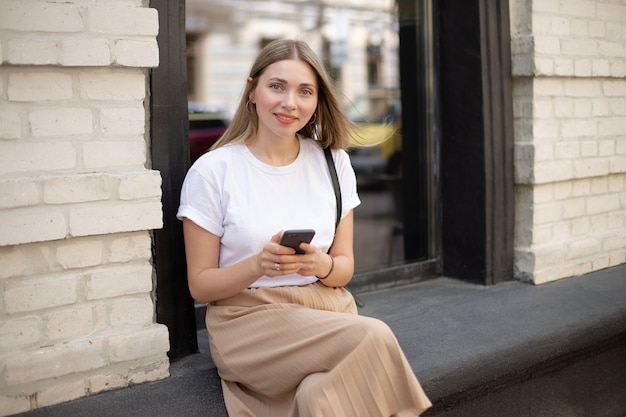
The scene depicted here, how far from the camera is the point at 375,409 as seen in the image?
2303mm

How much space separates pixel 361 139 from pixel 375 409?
3.63 feet

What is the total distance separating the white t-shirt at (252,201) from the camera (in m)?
2.64

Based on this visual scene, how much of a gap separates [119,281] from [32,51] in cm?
85

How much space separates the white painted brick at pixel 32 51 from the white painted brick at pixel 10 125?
17cm

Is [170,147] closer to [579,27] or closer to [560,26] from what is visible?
[560,26]

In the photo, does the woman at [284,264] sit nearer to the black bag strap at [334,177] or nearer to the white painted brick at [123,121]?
the black bag strap at [334,177]

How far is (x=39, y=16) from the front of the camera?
8.15 feet

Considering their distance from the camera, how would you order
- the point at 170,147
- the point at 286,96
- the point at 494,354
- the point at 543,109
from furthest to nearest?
the point at 543,109, the point at 494,354, the point at 170,147, the point at 286,96

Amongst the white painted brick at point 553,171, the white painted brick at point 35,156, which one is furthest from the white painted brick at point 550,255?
the white painted brick at point 35,156

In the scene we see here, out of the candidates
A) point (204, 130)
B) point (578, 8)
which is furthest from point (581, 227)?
point (204, 130)

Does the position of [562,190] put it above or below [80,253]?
above

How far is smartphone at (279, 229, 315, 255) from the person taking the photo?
7.60 ft

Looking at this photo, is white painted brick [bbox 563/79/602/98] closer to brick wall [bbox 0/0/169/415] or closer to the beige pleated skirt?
the beige pleated skirt

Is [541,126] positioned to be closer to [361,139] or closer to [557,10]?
[557,10]
